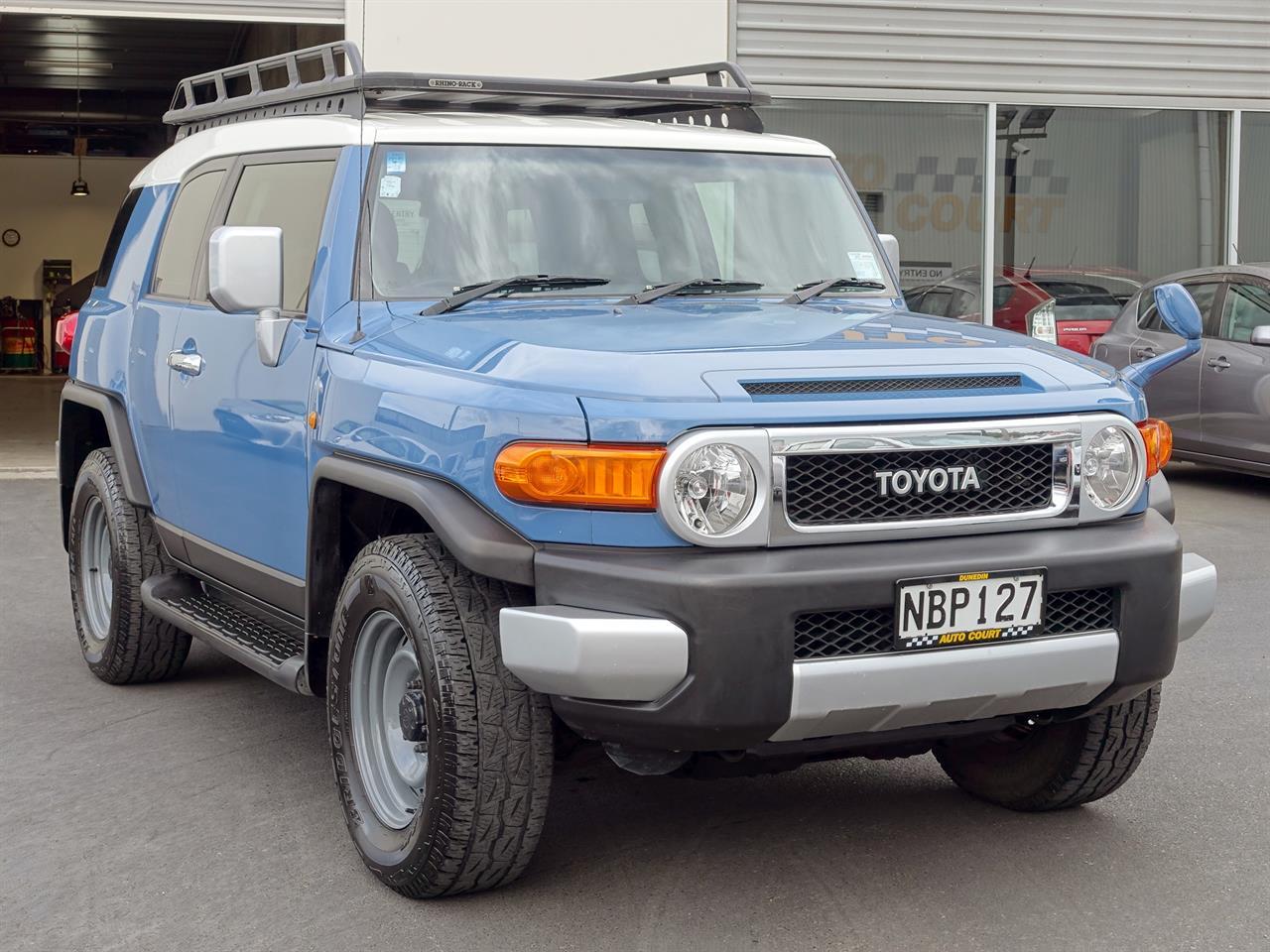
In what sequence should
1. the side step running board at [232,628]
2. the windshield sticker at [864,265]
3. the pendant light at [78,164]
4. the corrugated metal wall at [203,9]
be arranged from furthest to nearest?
the pendant light at [78,164], the corrugated metal wall at [203,9], the windshield sticker at [864,265], the side step running board at [232,628]

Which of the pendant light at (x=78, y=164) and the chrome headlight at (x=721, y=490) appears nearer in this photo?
the chrome headlight at (x=721, y=490)

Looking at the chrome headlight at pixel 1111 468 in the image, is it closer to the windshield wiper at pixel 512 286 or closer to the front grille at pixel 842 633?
the front grille at pixel 842 633

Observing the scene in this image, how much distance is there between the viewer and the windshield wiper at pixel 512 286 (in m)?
4.32

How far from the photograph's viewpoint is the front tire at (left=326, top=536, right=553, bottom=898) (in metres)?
3.58

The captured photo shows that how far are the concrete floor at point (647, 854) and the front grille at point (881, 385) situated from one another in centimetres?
115

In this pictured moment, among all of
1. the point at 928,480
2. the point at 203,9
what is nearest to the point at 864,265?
the point at 928,480

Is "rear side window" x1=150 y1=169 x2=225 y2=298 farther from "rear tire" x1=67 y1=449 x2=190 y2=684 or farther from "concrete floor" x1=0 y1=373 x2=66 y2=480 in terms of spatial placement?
"concrete floor" x1=0 y1=373 x2=66 y2=480

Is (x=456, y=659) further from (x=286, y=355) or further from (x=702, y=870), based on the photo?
(x=286, y=355)

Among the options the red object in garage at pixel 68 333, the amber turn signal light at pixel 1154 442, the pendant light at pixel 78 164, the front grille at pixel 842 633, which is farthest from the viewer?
the pendant light at pixel 78 164

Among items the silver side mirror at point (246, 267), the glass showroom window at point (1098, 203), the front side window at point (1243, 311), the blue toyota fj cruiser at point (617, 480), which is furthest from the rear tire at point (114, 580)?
the glass showroom window at point (1098, 203)

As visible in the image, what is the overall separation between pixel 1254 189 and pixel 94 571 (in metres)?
12.1

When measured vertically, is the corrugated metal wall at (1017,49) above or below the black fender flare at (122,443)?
above

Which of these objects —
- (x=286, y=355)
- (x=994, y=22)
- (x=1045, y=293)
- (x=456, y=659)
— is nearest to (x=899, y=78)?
(x=994, y=22)

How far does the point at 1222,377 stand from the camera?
10945mm
